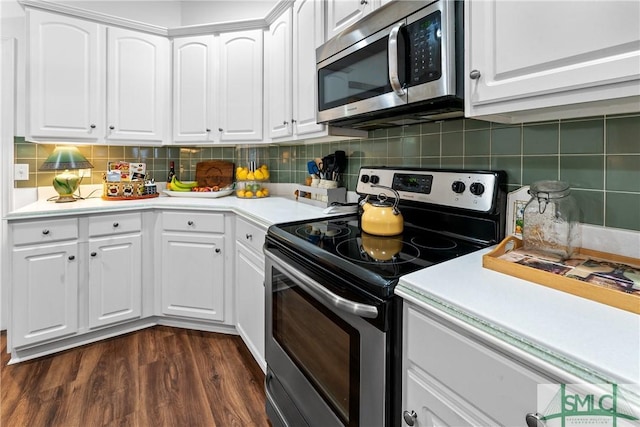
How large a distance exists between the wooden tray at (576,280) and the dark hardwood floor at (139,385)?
1.26 meters

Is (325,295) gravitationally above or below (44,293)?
above

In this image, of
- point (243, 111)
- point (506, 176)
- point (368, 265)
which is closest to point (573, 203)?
point (506, 176)

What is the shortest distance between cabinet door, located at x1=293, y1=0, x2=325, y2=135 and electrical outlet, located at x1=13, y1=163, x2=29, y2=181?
1.90 m

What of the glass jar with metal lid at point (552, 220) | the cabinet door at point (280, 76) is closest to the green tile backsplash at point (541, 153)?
the glass jar with metal lid at point (552, 220)

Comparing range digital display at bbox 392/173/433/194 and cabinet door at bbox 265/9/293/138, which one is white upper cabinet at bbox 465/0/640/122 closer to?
range digital display at bbox 392/173/433/194

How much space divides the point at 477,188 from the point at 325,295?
70 centimetres

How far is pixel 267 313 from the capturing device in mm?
1512

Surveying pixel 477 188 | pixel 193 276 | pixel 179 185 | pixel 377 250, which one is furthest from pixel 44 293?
pixel 477 188

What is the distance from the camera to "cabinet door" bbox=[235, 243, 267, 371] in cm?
177

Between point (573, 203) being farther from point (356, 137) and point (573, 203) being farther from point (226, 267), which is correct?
point (226, 267)

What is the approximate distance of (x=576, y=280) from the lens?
754mm

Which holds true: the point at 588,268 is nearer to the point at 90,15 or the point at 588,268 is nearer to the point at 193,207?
the point at 193,207

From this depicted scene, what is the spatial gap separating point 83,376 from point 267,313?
1.21m

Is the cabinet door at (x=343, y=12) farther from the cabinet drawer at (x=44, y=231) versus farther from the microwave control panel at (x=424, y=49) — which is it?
the cabinet drawer at (x=44, y=231)
